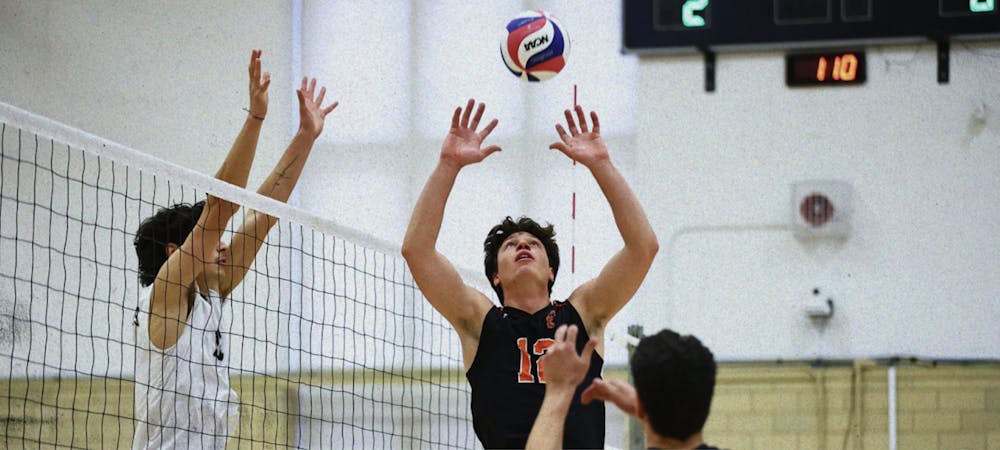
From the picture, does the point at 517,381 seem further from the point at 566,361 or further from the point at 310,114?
the point at 310,114

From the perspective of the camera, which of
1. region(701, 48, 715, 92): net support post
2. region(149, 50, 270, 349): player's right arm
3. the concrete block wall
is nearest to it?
region(149, 50, 270, 349): player's right arm

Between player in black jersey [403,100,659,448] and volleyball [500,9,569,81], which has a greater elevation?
volleyball [500,9,569,81]

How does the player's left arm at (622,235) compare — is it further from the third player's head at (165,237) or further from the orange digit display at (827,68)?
the orange digit display at (827,68)

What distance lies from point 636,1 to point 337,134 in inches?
104

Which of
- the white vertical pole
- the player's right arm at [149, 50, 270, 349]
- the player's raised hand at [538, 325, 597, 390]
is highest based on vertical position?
the player's right arm at [149, 50, 270, 349]

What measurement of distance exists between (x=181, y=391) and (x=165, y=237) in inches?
27.0

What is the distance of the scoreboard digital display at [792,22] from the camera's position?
8.19 m

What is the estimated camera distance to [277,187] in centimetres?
532

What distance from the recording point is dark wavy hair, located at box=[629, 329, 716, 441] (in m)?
2.75

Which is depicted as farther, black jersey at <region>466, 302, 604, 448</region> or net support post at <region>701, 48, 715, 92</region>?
net support post at <region>701, 48, 715, 92</region>

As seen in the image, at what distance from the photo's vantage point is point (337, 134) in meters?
9.23

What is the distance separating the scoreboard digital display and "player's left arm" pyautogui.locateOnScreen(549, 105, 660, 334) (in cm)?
422

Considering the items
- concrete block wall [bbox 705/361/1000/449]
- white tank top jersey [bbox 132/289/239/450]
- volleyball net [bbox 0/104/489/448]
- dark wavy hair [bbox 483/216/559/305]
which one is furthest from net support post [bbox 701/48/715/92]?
white tank top jersey [bbox 132/289/239/450]

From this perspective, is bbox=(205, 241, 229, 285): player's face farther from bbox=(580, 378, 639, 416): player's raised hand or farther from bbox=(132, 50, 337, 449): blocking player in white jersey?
bbox=(580, 378, 639, 416): player's raised hand
